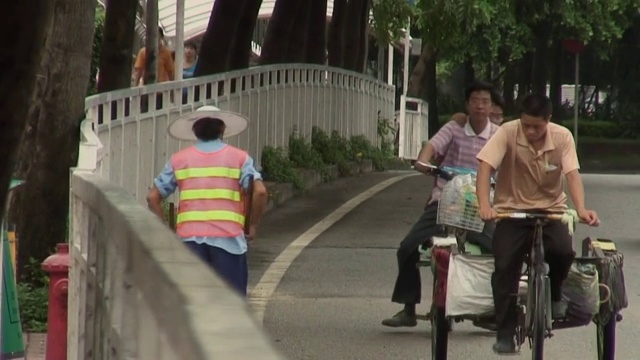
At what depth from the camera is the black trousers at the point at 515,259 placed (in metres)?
8.89

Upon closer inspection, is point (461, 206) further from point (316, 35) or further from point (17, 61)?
point (316, 35)

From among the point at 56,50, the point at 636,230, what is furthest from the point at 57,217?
the point at 636,230

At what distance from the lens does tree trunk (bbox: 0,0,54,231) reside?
418 cm

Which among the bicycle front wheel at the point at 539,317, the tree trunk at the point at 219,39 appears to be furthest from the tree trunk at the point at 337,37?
the bicycle front wheel at the point at 539,317

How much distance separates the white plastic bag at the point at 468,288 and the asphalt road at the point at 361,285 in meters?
1.27

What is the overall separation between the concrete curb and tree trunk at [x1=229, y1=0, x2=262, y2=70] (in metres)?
1.69

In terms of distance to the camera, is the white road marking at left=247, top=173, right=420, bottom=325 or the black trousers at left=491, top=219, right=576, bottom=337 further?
the white road marking at left=247, top=173, right=420, bottom=325

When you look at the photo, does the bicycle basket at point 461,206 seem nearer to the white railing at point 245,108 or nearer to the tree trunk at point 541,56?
the white railing at point 245,108

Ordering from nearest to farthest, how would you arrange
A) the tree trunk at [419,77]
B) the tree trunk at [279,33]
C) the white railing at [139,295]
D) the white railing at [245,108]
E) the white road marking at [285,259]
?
the white railing at [139,295] < the white road marking at [285,259] < the white railing at [245,108] < the tree trunk at [279,33] < the tree trunk at [419,77]

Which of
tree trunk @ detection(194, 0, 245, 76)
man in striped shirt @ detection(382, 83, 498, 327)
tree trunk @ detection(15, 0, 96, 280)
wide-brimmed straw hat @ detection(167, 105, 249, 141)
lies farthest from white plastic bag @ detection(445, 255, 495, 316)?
tree trunk @ detection(194, 0, 245, 76)

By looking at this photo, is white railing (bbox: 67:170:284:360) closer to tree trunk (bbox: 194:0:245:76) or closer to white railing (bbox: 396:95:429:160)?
tree trunk (bbox: 194:0:245:76)

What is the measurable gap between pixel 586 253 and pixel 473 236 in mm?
817

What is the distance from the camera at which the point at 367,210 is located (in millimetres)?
20375

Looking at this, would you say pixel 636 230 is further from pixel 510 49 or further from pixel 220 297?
pixel 510 49
